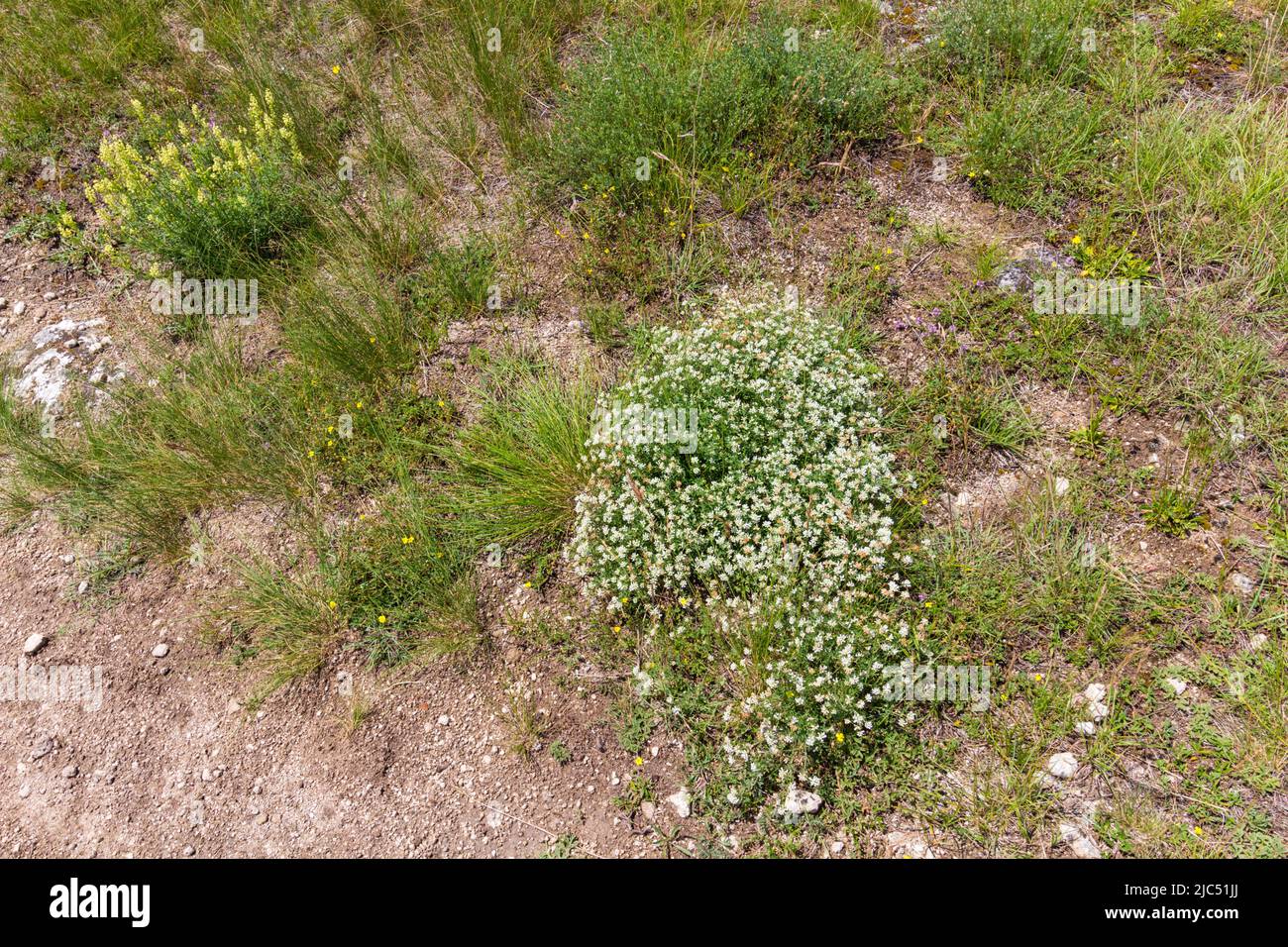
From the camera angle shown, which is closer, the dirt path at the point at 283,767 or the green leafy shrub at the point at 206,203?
the dirt path at the point at 283,767

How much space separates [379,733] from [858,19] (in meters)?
6.31

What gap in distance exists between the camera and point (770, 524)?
419 centimetres

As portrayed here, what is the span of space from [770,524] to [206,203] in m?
4.54

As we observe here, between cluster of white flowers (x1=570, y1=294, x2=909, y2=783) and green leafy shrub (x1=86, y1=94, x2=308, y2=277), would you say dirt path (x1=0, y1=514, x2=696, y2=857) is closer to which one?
cluster of white flowers (x1=570, y1=294, x2=909, y2=783)

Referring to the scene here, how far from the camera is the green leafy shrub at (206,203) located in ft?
18.1

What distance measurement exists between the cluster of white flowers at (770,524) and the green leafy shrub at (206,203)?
3.10 m

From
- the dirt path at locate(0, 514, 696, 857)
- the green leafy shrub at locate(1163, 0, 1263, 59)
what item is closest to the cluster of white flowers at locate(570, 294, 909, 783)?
the dirt path at locate(0, 514, 696, 857)

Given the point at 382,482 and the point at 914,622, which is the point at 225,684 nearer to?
the point at 382,482

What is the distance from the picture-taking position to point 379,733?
13.5ft

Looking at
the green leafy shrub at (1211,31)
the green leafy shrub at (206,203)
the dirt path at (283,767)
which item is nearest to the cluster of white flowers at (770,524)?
the dirt path at (283,767)

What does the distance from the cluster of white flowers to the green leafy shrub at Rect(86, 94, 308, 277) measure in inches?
122

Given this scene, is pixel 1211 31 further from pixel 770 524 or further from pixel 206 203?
pixel 206 203

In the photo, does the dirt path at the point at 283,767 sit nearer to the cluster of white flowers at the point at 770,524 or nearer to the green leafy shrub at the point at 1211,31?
the cluster of white flowers at the point at 770,524

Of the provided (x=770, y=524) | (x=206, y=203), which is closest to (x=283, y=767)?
(x=770, y=524)
